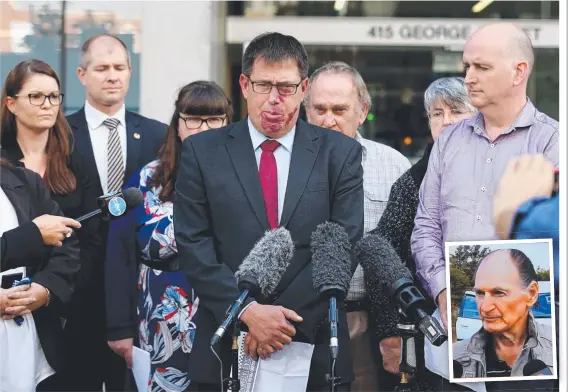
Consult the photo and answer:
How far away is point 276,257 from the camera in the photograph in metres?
3.62

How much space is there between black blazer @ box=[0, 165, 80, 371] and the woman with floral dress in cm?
28

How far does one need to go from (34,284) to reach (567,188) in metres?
2.45

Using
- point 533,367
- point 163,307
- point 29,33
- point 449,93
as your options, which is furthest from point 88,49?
point 533,367

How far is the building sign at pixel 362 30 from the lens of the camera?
6.00 meters

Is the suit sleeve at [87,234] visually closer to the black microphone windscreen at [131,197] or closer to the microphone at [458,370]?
the black microphone windscreen at [131,197]

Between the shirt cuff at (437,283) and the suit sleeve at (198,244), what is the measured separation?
Result: 3.11 feet

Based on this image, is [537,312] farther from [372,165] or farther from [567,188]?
[372,165]

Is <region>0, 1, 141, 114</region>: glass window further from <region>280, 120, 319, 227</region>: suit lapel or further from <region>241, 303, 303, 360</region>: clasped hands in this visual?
<region>241, 303, 303, 360</region>: clasped hands

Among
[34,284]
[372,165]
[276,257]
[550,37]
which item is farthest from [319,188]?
[550,37]

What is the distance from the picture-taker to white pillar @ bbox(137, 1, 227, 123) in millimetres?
5547

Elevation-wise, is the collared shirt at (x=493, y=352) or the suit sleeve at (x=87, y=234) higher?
the suit sleeve at (x=87, y=234)

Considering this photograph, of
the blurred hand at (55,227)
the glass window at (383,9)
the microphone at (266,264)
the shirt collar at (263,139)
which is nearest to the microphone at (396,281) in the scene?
the microphone at (266,264)

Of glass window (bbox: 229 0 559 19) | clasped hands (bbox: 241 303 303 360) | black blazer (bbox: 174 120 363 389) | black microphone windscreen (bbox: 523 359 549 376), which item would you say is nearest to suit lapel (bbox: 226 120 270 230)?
black blazer (bbox: 174 120 363 389)

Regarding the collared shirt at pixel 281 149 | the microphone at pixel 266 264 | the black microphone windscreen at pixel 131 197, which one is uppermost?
the collared shirt at pixel 281 149
